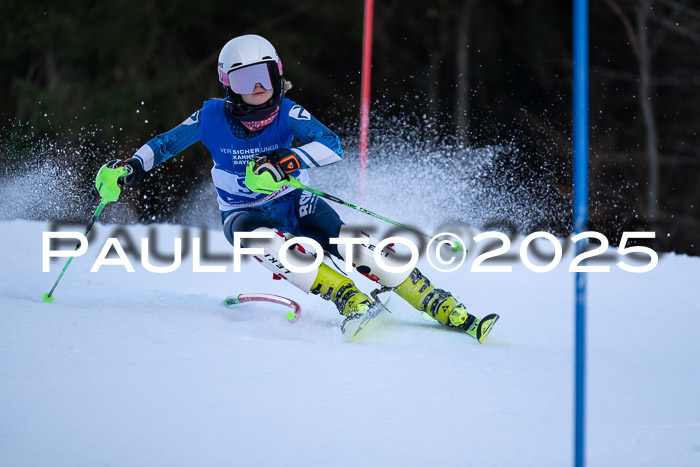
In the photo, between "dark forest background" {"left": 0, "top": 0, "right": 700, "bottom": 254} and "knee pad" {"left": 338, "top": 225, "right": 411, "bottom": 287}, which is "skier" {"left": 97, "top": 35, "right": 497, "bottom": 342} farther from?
"dark forest background" {"left": 0, "top": 0, "right": 700, "bottom": 254}

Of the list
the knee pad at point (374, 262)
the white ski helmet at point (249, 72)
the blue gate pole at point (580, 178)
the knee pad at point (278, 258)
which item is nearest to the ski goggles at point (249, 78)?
the white ski helmet at point (249, 72)

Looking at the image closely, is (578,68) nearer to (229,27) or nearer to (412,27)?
(229,27)

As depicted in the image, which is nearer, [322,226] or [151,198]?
[322,226]

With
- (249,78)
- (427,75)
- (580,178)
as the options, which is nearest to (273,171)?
(249,78)

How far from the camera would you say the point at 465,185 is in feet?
20.7

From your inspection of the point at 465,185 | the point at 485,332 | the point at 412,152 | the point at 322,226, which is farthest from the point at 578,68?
the point at 412,152

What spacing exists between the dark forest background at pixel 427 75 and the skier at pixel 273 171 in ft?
22.0

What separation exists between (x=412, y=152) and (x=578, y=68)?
486 centimetres

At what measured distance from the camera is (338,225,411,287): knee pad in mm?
3350

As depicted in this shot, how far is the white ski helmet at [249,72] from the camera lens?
341 cm

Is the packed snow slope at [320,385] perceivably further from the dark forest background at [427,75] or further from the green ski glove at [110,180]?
the dark forest background at [427,75]

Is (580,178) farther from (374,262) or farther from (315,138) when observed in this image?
(315,138)

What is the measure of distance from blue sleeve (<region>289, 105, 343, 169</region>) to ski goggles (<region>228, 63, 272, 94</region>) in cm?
19

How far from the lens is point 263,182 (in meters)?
3.26
